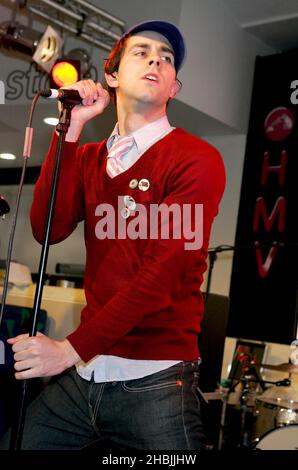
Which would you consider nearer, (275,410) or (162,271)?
(162,271)

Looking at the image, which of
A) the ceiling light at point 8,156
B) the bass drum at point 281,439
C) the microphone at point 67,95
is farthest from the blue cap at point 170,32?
the ceiling light at point 8,156

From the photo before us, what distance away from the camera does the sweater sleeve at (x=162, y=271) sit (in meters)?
1.41

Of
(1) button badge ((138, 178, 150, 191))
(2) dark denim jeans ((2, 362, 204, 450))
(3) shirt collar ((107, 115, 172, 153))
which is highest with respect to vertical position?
(3) shirt collar ((107, 115, 172, 153))

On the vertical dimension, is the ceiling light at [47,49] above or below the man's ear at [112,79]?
above

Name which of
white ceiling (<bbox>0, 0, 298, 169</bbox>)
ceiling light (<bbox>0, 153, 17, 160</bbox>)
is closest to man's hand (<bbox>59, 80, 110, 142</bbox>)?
white ceiling (<bbox>0, 0, 298, 169</bbox>)

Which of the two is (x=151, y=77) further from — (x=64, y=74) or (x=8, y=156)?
(x=8, y=156)

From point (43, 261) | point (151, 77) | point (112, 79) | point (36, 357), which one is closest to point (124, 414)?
point (36, 357)

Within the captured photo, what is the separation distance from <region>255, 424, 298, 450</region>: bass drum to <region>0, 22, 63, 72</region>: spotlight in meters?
2.97

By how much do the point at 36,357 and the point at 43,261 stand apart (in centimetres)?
21

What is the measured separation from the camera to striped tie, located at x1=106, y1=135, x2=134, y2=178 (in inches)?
66.1

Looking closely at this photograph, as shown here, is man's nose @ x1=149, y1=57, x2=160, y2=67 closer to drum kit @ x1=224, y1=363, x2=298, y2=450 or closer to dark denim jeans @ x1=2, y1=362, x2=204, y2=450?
dark denim jeans @ x1=2, y1=362, x2=204, y2=450

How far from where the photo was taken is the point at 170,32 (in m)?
1.78

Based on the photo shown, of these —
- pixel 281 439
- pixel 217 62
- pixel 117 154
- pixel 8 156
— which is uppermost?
pixel 217 62

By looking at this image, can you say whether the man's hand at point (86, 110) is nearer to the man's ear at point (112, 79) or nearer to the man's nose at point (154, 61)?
the man's nose at point (154, 61)
